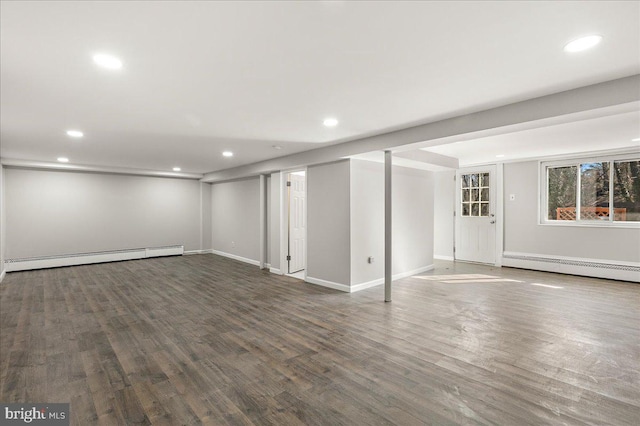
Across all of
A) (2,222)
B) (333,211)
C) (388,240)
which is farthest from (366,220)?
(2,222)

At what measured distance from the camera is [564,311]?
391 centimetres

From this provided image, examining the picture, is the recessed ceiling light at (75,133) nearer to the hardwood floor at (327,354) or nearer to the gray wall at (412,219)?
the hardwood floor at (327,354)

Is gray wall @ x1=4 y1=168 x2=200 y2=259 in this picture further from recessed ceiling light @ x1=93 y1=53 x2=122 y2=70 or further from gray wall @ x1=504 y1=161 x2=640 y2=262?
gray wall @ x1=504 y1=161 x2=640 y2=262

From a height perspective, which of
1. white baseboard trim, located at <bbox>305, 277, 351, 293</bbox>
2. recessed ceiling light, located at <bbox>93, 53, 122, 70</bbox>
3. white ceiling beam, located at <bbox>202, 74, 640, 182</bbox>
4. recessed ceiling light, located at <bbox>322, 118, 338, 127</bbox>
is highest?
recessed ceiling light, located at <bbox>93, 53, 122, 70</bbox>

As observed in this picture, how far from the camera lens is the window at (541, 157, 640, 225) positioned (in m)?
5.52

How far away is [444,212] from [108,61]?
7.57m

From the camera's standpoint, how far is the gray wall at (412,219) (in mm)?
5730

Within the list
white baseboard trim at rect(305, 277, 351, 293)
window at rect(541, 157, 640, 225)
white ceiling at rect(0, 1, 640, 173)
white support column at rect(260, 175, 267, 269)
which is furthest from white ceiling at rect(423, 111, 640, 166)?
white support column at rect(260, 175, 267, 269)

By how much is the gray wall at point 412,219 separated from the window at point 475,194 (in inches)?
58.6

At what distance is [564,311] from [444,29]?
4.01m

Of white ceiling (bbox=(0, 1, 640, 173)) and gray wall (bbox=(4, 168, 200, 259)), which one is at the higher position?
white ceiling (bbox=(0, 1, 640, 173))

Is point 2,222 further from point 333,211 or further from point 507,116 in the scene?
point 507,116

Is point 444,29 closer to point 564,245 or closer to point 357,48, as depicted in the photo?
point 357,48

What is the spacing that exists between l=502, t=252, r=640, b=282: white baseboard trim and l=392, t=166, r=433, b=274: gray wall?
1.92 metres
